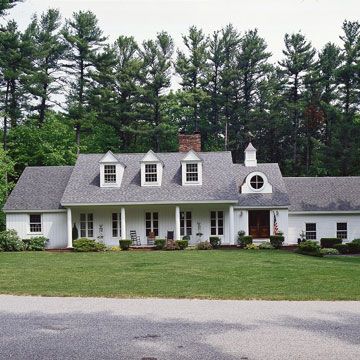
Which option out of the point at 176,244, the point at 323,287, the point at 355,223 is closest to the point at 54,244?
the point at 176,244

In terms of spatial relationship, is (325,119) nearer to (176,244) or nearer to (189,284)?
(176,244)

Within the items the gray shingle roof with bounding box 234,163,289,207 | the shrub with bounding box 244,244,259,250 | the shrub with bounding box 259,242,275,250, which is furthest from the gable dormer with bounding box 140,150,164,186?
the shrub with bounding box 259,242,275,250

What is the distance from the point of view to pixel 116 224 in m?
33.0

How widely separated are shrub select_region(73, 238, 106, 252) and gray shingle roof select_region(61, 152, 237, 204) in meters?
2.44

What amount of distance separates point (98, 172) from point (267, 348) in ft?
86.6

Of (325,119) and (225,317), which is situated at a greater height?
(325,119)

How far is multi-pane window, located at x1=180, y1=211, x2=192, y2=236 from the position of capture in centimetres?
3284

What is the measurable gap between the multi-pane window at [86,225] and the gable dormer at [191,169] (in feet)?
19.7

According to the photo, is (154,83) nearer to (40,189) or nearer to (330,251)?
(40,189)

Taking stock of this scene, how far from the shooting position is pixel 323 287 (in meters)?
14.7

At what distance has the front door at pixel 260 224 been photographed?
3256cm

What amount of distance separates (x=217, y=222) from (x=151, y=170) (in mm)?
5040

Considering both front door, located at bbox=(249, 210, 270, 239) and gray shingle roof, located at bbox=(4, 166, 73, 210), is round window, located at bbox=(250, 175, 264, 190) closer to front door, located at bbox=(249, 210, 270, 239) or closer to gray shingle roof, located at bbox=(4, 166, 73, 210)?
front door, located at bbox=(249, 210, 270, 239)

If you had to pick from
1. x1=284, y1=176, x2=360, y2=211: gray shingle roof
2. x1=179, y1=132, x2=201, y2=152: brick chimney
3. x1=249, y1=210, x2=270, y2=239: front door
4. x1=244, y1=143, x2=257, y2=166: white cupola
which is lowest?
x1=249, y1=210, x2=270, y2=239: front door
